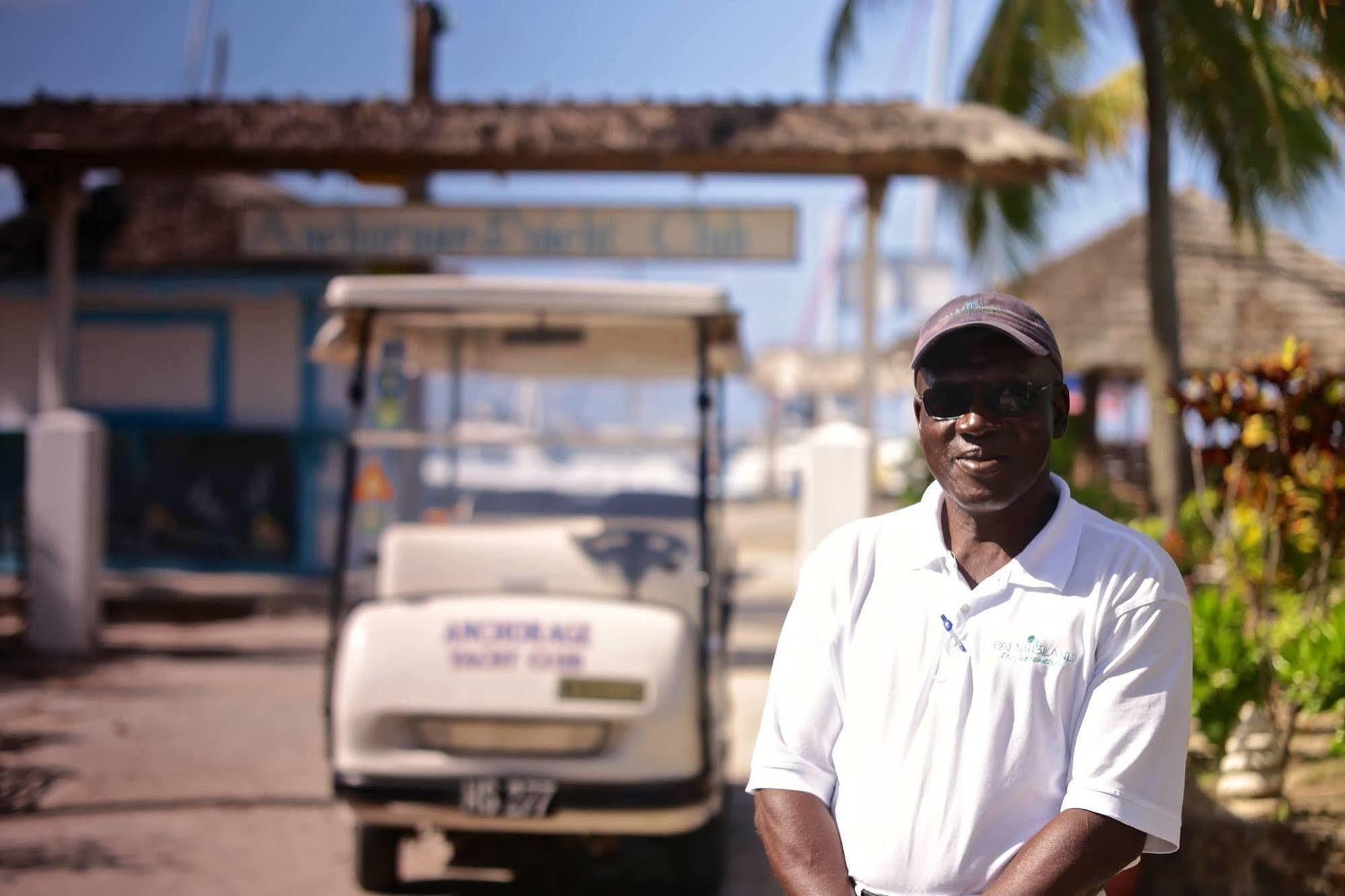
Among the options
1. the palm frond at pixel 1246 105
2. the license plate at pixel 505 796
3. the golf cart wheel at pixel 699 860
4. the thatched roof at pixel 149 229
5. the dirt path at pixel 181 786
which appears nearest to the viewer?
the license plate at pixel 505 796

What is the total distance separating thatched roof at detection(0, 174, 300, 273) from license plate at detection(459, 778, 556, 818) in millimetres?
11405

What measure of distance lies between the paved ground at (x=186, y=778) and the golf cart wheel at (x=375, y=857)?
0.56ft

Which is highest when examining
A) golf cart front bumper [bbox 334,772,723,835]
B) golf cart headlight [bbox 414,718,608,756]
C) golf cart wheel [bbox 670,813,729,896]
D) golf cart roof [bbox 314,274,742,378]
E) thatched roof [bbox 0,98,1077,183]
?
thatched roof [bbox 0,98,1077,183]

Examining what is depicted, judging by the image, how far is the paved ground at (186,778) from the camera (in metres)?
5.63

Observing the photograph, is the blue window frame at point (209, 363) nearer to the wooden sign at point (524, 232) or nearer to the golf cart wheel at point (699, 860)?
the wooden sign at point (524, 232)

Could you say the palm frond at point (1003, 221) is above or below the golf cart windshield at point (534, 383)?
above

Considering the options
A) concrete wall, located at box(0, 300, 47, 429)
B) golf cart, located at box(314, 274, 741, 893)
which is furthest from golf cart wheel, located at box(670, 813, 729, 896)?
concrete wall, located at box(0, 300, 47, 429)

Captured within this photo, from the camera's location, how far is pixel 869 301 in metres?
10.2

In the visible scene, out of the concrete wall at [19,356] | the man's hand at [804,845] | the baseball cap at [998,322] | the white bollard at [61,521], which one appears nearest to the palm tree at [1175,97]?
the baseball cap at [998,322]

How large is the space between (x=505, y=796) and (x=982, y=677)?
3121 mm

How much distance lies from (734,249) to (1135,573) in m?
8.21

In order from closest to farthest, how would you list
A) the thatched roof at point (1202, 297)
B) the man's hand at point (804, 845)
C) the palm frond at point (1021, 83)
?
the man's hand at point (804, 845), the palm frond at point (1021, 83), the thatched roof at point (1202, 297)

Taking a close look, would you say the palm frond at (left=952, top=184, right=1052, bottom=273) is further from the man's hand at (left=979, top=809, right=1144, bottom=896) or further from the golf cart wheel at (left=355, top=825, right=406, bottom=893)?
the man's hand at (left=979, top=809, right=1144, bottom=896)

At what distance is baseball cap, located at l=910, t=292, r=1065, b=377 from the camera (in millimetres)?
2107
